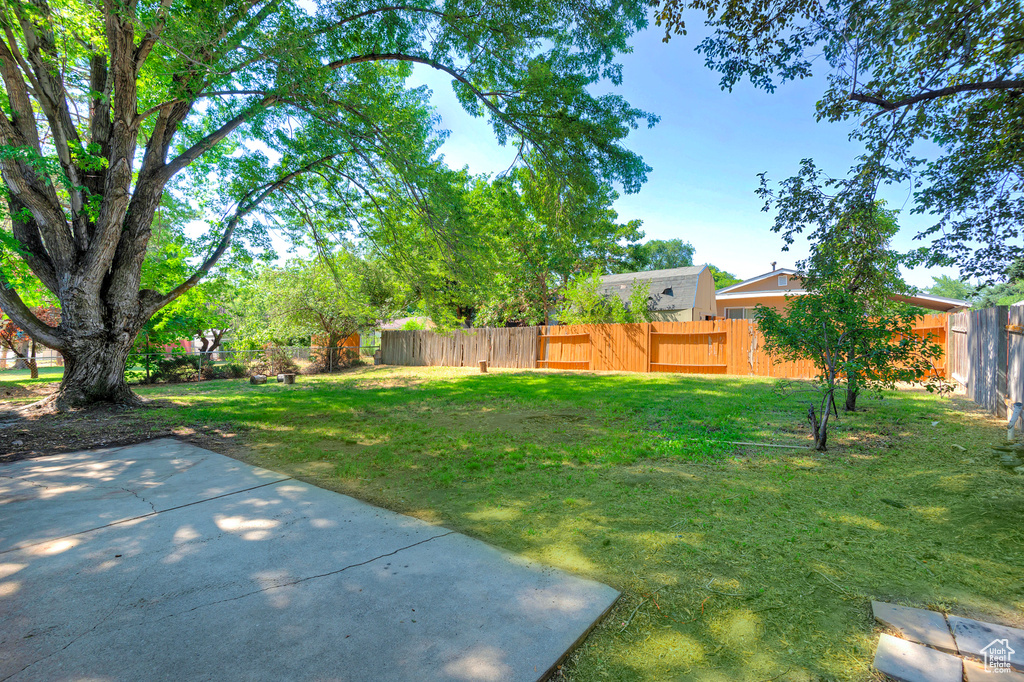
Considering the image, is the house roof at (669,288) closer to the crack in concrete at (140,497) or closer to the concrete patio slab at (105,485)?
the concrete patio slab at (105,485)

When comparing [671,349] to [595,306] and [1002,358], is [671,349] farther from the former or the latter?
[1002,358]

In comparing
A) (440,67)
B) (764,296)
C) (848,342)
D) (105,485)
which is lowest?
(105,485)

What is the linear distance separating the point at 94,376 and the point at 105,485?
531 cm

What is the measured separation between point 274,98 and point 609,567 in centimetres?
817

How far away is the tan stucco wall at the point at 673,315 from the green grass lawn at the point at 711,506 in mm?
15285

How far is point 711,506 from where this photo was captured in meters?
3.49

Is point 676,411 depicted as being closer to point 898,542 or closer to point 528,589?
point 898,542

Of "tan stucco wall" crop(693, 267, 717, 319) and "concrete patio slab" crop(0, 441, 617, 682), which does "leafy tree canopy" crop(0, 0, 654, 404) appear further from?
"tan stucco wall" crop(693, 267, 717, 319)

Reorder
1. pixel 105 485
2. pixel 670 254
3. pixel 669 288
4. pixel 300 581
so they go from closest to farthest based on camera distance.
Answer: pixel 300 581 → pixel 105 485 → pixel 669 288 → pixel 670 254

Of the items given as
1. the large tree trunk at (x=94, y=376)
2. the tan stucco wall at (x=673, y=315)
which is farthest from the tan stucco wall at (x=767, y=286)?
the large tree trunk at (x=94, y=376)

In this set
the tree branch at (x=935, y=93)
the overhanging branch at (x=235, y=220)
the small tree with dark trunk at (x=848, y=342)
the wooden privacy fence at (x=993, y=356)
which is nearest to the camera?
the tree branch at (x=935, y=93)

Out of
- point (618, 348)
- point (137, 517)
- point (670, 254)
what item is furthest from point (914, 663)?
point (670, 254)

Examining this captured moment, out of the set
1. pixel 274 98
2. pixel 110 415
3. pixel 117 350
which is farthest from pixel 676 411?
pixel 117 350

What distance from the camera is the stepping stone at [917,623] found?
1895 mm
